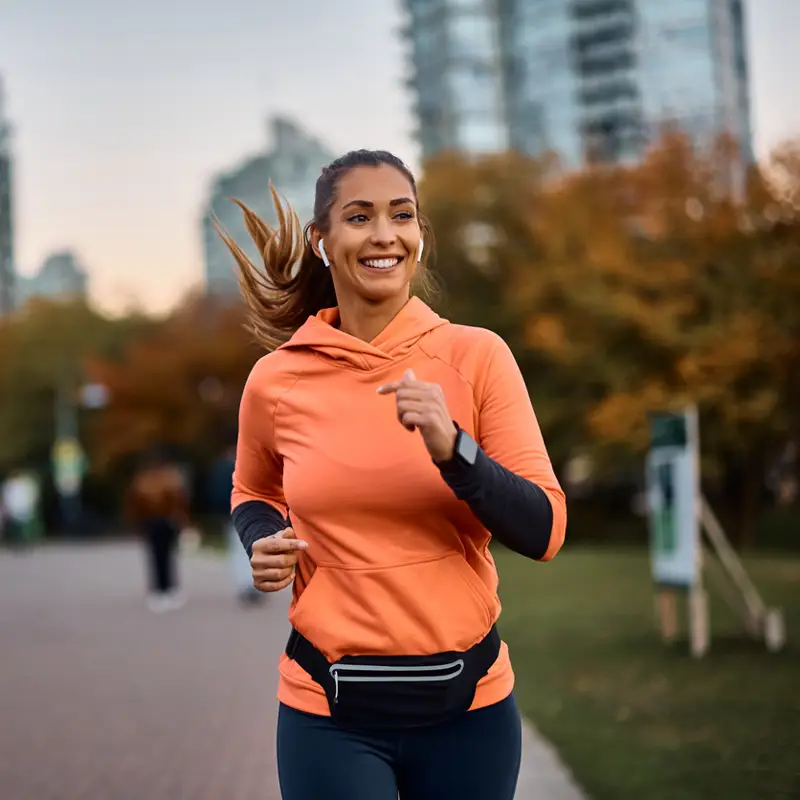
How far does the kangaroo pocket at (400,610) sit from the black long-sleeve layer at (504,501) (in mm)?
158

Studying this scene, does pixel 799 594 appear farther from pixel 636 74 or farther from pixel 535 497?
pixel 636 74

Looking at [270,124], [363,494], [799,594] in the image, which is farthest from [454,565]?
[270,124]

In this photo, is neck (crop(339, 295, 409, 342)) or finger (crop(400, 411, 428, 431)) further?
neck (crop(339, 295, 409, 342))

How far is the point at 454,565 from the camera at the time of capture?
2371 millimetres

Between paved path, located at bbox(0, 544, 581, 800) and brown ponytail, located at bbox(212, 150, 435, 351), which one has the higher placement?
brown ponytail, located at bbox(212, 150, 435, 351)

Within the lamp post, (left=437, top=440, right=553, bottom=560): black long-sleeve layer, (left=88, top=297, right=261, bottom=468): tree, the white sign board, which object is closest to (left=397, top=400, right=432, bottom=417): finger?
(left=437, top=440, right=553, bottom=560): black long-sleeve layer

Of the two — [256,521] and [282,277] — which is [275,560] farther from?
[282,277]

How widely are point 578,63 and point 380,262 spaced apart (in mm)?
112567

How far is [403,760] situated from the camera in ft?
7.82

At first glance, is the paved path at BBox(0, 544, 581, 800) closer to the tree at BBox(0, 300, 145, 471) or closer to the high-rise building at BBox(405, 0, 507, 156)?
the tree at BBox(0, 300, 145, 471)

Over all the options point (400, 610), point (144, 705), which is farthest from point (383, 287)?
point (144, 705)

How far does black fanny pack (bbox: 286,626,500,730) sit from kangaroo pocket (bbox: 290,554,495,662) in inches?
0.8

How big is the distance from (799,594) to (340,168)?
13187mm

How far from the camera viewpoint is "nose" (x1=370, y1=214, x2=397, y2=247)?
2432 millimetres
